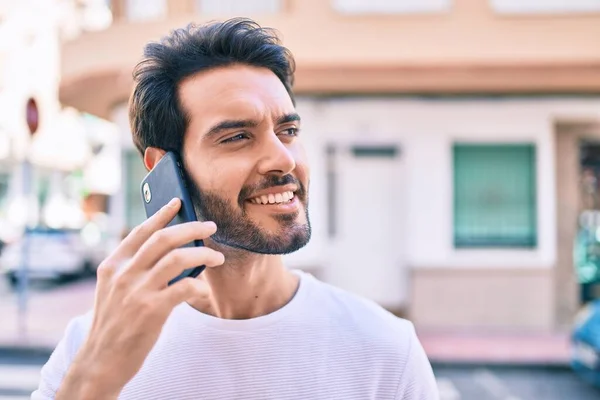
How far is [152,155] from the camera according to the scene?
1757 millimetres

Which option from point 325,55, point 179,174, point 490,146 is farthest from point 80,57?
point 179,174

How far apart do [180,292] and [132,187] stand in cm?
1049

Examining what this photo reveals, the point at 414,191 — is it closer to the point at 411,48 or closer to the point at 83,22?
the point at 411,48

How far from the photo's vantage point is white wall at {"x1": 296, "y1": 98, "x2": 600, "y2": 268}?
9.84m

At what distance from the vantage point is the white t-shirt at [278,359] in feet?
4.65

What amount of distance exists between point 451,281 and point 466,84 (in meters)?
3.16

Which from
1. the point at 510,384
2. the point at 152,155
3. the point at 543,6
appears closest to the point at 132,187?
the point at 510,384

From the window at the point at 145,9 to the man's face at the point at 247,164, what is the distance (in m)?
9.19

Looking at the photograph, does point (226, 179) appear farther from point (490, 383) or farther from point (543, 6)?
point (543, 6)

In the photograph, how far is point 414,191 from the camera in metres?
9.88

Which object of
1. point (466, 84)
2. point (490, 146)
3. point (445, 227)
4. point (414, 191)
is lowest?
point (445, 227)

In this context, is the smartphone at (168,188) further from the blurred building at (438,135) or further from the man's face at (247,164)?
the blurred building at (438,135)

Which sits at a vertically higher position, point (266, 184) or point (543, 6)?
point (543, 6)

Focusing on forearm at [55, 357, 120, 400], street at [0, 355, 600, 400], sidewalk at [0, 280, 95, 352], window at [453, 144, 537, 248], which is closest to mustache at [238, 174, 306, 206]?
Result: forearm at [55, 357, 120, 400]
